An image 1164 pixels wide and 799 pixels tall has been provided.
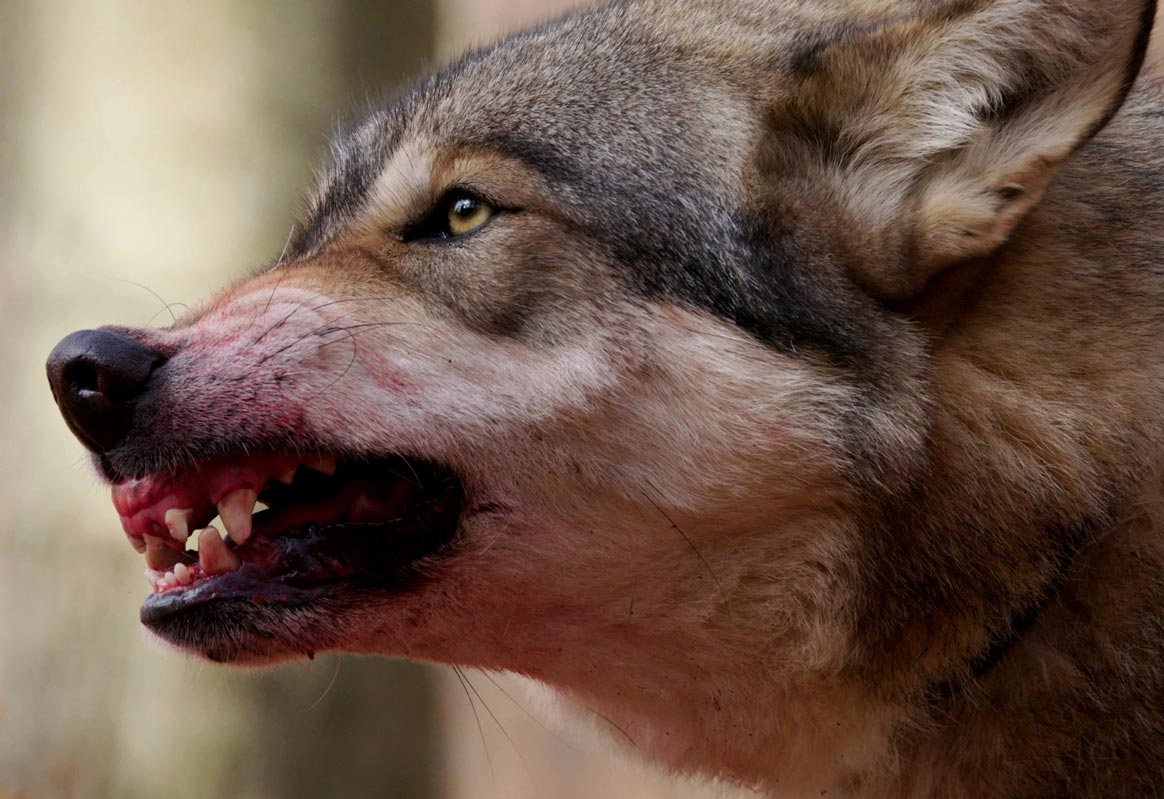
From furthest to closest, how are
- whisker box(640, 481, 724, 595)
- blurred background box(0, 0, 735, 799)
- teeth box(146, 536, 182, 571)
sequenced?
blurred background box(0, 0, 735, 799)
teeth box(146, 536, 182, 571)
whisker box(640, 481, 724, 595)

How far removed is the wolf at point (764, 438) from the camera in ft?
8.02

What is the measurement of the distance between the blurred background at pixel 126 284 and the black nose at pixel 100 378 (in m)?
1.85

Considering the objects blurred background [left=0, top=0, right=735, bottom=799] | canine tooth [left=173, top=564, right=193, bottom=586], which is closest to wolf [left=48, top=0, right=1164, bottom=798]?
canine tooth [left=173, top=564, right=193, bottom=586]

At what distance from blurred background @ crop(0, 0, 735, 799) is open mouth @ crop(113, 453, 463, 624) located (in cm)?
166

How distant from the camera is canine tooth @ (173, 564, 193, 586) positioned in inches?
98.5

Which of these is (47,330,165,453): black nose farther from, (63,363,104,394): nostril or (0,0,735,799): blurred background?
(0,0,735,799): blurred background

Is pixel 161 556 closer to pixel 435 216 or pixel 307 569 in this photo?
pixel 307 569

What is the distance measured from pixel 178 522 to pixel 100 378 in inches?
13.2

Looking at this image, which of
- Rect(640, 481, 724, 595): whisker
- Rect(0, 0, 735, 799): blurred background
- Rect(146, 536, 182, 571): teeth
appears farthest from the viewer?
Rect(0, 0, 735, 799): blurred background

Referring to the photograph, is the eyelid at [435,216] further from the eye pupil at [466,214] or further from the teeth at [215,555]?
the teeth at [215,555]

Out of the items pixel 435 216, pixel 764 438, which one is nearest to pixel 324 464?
pixel 435 216

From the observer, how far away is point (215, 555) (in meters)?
2.48

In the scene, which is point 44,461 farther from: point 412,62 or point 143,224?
point 412,62

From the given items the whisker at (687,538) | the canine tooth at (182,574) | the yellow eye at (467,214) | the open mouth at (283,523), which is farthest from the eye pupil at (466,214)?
the canine tooth at (182,574)
